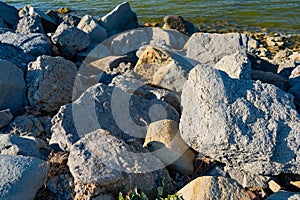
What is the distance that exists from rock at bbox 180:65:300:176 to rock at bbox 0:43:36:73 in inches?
102

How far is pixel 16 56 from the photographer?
5102mm

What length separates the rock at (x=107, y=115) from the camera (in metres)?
3.78

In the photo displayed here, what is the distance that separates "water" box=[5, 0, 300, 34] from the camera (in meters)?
12.3

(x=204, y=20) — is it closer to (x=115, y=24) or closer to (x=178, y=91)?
(x=115, y=24)

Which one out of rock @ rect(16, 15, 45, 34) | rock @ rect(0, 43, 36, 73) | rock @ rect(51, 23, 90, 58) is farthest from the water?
rock @ rect(0, 43, 36, 73)

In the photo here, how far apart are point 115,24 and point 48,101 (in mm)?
4832

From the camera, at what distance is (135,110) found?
4047 mm

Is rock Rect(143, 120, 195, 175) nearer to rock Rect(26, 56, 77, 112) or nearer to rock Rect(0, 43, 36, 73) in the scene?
rock Rect(26, 56, 77, 112)

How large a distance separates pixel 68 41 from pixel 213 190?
12.6ft

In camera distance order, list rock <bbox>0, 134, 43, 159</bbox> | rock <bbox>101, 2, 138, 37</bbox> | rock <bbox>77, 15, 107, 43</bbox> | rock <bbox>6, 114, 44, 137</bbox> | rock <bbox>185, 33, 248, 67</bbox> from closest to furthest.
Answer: rock <bbox>0, 134, 43, 159</bbox>
rock <bbox>6, 114, 44, 137</bbox>
rock <bbox>185, 33, 248, 67</bbox>
rock <bbox>77, 15, 107, 43</bbox>
rock <bbox>101, 2, 138, 37</bbox>

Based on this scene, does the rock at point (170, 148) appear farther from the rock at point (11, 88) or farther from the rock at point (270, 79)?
the rock at point (11, 88)

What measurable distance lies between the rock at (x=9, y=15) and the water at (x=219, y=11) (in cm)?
578

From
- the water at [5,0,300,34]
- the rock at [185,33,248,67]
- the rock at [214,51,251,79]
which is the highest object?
the rock at [214,51,251,79]

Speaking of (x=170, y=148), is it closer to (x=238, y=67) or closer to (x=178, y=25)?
(x=238, y=67)
